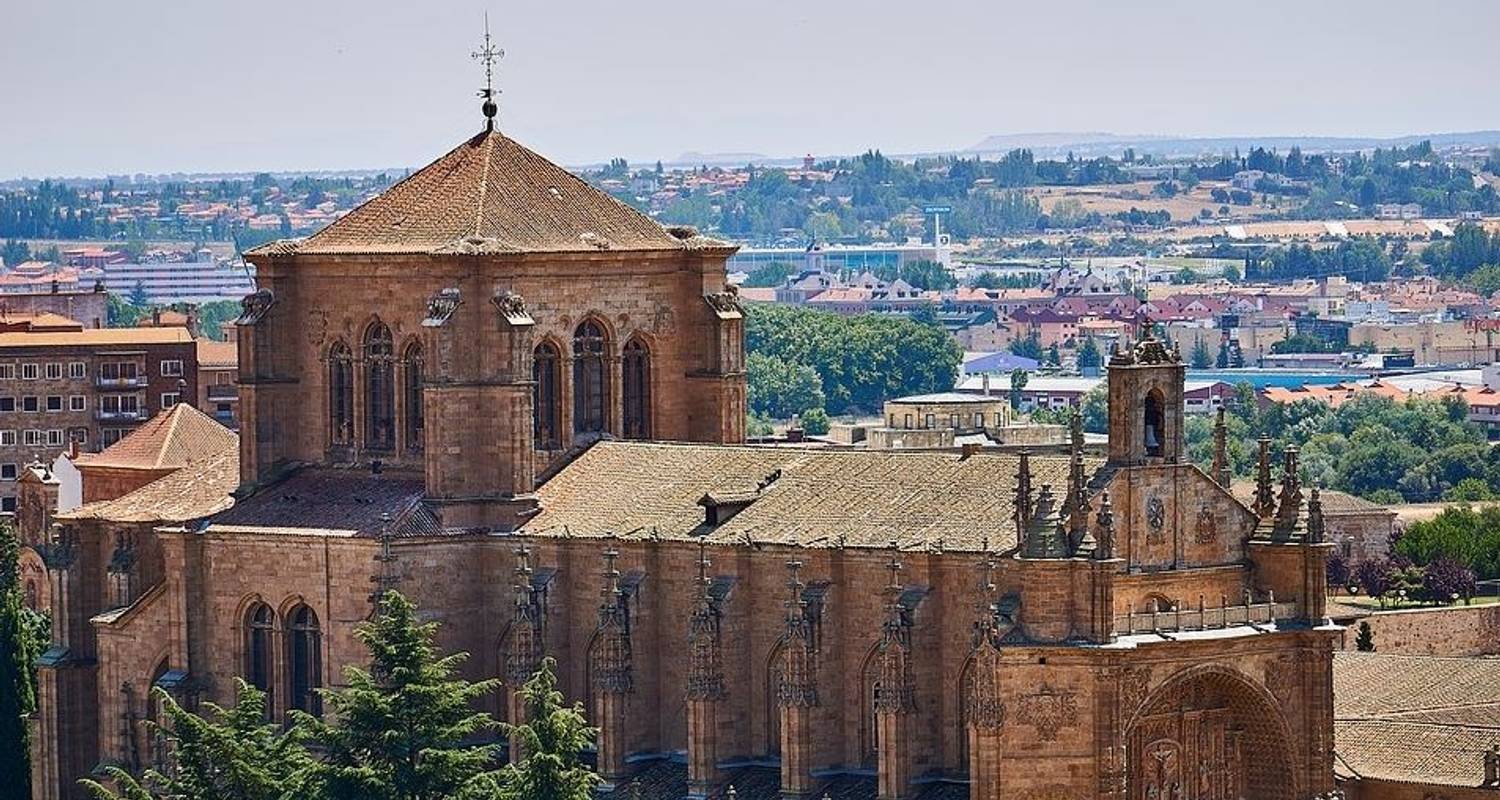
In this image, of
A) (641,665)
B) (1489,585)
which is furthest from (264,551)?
(1489,585)

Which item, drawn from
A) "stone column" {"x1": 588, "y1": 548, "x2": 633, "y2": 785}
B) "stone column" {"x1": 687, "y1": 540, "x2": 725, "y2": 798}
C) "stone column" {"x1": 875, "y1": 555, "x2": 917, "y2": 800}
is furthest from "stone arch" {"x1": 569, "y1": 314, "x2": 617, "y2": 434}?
"stone column" {"x1": 875, "y1": 555, "x2": 917, "y2": 800}

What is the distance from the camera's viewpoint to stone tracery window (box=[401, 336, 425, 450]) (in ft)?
394

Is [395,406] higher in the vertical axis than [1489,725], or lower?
higher

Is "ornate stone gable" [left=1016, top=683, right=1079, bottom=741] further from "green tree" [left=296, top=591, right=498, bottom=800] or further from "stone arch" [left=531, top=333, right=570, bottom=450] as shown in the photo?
"stone arch" [left=531, top=333, right=570, bottom=450]

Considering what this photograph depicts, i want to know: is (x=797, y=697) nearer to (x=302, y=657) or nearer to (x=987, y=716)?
(x=987, y=716)

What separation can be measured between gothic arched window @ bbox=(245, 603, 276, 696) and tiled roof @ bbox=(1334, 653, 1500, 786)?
25.3 meters

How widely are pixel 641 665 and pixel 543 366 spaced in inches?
429

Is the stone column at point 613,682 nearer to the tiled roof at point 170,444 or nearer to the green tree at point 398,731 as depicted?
the green tree at point 398,731

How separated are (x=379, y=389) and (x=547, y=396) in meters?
4.34

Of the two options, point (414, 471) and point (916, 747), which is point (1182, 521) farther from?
point (414, 471)

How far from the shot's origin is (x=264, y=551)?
118 metres

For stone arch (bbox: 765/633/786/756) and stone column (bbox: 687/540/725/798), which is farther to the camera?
stone arch (bbox: 765/633/786/756)

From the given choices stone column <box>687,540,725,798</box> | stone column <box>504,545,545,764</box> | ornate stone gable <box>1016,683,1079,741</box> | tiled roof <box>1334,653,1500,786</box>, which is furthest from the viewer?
stone column <box>504,545,545,764</box>

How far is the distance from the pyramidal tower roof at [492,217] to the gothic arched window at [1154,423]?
19.5 m
